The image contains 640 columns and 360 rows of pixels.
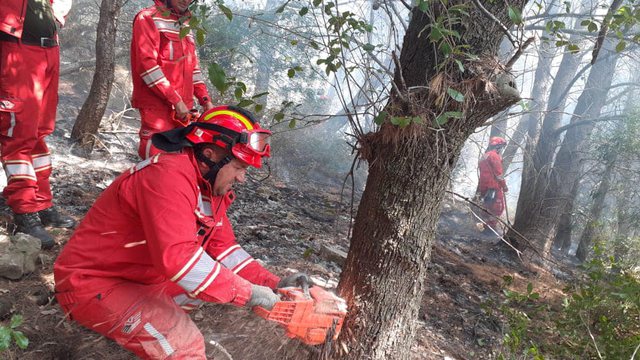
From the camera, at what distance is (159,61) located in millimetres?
3410

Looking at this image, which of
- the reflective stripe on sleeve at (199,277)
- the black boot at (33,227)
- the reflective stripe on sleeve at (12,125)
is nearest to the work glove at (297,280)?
the reflective stripe on sleeve at (199,277)

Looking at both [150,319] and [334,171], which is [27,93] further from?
[334,171]

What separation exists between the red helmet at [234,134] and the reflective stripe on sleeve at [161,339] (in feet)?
2.92

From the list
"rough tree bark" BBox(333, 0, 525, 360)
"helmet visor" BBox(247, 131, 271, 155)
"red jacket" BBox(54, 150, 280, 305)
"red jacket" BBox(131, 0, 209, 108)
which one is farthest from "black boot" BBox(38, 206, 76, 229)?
"rough tree bark" BBox(333, 0, 525, 360)

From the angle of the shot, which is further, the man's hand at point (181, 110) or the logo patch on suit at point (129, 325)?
the man's hand at point (181, 110)

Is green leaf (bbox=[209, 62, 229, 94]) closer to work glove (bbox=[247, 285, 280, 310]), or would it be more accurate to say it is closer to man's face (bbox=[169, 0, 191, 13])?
work glove (bbox=[247, 285, 280, 310])

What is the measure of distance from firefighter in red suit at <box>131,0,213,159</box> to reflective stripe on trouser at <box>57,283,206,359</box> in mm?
1535

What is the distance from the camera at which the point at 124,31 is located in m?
8.53

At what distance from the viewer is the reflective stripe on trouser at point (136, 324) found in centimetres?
201

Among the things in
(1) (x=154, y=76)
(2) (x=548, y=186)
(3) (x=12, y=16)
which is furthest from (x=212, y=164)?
(2) (x=548, y=186)

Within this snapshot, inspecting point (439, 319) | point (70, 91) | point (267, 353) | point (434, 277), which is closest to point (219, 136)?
point (267, 353)

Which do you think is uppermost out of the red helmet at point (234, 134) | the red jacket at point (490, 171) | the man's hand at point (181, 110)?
the red jacket at point (490, 171)

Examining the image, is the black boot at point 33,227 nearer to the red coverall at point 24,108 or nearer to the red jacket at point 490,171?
the red coverall at point 24,108

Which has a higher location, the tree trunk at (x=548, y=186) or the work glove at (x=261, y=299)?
the tree trunk at (x=548, y=186)
